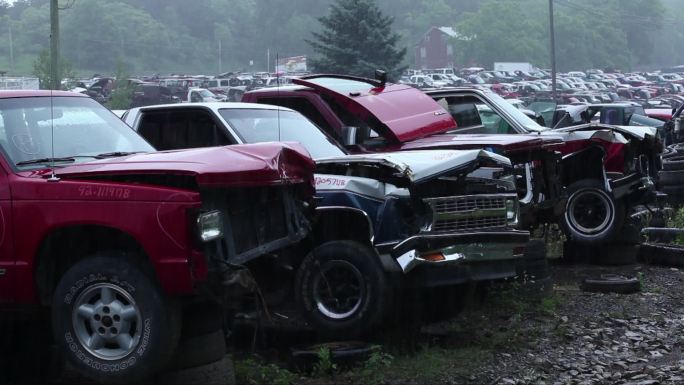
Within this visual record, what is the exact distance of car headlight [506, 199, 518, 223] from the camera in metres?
7.87

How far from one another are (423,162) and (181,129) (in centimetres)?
280

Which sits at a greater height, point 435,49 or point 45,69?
point 435,49

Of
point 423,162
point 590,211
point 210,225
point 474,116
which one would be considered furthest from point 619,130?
point 210,225

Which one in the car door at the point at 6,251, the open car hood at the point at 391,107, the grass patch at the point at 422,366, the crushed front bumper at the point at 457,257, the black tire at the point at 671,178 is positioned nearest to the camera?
the car door at the point at 6,251

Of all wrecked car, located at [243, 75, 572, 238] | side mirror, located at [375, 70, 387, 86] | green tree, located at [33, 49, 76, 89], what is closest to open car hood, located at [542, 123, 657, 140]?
wrecked car, located at [243, 75, 572, 238]

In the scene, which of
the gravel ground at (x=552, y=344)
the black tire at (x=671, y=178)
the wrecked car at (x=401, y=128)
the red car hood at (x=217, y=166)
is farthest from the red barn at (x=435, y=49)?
the red car hood at (x=217, y=166)

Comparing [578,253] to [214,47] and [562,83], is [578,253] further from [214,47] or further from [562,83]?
[562,83]

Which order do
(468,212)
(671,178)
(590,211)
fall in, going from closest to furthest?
(468,212) → (590,211) → (671,178)

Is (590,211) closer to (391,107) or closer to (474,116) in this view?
(474,116)

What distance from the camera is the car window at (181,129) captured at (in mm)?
9047

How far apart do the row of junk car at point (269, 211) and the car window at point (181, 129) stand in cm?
2

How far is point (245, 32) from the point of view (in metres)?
30.2

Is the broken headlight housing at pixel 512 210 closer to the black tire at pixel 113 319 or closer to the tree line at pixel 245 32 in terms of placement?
the tree line at pixel 245 32

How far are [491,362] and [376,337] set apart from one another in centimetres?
95
